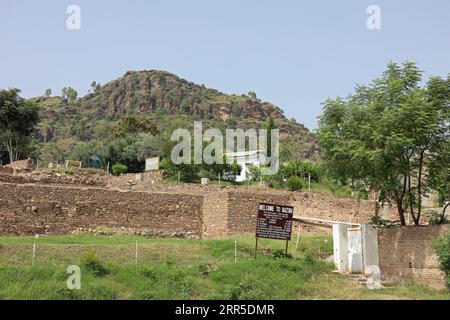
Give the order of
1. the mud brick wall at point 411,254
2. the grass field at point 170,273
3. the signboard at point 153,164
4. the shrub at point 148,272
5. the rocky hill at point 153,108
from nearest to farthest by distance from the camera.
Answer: the grass field at point 170,273 < the shrub at point 148,272 < the mud brick wall at point 411,254 < the signboard at point 153,164 < the rocky hill at point 153,108

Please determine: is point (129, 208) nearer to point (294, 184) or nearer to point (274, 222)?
point (274, 222)

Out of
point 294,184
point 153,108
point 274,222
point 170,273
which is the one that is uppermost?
point 153,108

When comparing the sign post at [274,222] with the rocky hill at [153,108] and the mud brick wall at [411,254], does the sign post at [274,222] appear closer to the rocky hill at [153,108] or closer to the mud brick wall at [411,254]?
the mud brick wall at [411,254]

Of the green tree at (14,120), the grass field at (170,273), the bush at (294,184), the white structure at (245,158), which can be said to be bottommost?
the grass field at (170,273)

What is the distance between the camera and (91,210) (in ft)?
91.3

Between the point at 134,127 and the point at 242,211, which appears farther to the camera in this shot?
the point at 134,127

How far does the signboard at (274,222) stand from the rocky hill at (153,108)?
69925 mm

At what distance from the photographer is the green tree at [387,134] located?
70.9 ft

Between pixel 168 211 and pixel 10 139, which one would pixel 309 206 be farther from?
pixel 10 139

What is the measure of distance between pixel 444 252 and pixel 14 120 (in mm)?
34670

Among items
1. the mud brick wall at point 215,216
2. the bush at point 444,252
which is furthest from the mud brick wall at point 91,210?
the bush at point 444,252

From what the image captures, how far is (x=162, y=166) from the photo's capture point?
40844 millimetres

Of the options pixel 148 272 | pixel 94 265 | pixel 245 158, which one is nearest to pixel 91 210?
pixel 94 265
